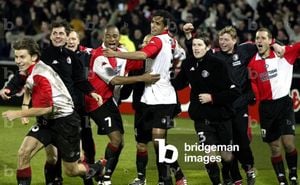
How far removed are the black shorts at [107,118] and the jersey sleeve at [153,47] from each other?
1.02 m

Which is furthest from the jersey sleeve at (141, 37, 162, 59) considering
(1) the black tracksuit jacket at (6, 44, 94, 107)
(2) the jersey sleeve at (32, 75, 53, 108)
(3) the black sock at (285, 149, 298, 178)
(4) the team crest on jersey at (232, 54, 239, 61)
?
(3) the black sock at (285, 149, 298, 178)

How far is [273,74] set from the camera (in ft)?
32.4

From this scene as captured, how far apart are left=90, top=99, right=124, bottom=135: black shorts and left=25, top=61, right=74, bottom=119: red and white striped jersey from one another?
1.15 m

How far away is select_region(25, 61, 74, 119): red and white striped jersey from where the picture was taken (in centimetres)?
796

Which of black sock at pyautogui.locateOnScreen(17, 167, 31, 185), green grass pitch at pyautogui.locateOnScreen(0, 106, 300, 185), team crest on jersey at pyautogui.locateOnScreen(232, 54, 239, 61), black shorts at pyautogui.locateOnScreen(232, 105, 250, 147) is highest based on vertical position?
team crest on jersey at pyautogui.locateOnScreen(232, 54, 239, 61)

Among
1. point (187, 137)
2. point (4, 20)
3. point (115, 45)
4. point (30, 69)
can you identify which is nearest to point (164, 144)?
point (115, 45)

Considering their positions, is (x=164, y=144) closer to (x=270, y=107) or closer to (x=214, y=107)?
(x=214, y=107)

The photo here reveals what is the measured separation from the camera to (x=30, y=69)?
26.5 feet

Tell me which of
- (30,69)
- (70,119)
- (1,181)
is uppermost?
(30,69)

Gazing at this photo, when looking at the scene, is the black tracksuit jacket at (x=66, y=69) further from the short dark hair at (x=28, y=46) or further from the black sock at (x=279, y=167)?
the black sock at (x=279, y=167)

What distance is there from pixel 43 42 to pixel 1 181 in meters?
10.4

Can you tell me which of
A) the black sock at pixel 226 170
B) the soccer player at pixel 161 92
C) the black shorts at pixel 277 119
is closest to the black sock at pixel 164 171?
the soccer player at pixel 161 92

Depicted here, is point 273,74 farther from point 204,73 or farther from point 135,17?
point 135,17

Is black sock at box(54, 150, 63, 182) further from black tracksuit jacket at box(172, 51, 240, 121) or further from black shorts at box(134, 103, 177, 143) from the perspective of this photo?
black tracksuit jacket at box(172, 51, 240, 121)
